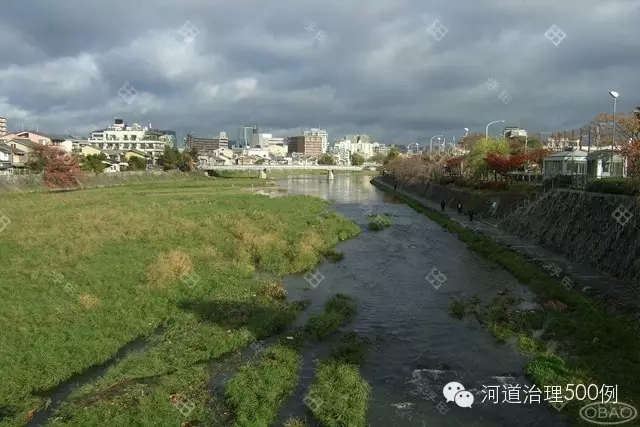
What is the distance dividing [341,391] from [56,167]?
6851 centimetres

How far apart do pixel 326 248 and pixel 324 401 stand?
18581 mm

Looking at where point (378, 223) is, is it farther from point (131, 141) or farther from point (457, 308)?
point (131, 141)

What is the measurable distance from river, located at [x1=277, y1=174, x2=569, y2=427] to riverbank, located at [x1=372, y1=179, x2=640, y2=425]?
1.57 ft

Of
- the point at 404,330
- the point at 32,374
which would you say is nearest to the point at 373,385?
the point at 404,330

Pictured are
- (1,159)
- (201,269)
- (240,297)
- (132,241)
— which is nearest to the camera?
(240,297)

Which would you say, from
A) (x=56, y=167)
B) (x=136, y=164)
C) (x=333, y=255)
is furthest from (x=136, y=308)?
(x=136, y=164)

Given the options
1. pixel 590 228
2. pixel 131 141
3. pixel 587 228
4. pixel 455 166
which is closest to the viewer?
pixel 590 228

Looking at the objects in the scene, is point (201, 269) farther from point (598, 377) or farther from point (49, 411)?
point (598, 377)

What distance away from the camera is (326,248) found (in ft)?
97.7

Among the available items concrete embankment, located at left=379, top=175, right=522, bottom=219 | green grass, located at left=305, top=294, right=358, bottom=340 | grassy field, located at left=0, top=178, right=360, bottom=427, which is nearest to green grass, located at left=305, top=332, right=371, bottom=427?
grassy field, located at left=0, top=178, right=360, bottom=427

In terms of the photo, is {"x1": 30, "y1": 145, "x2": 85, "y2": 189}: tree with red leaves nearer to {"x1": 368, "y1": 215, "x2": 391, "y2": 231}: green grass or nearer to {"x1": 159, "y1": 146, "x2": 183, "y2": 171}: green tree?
{"x1": 159, "y1": 146, "x2": 183, "y2": 171}: green tree

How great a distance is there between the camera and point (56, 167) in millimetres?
68750

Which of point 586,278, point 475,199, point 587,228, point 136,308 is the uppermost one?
point 587,228

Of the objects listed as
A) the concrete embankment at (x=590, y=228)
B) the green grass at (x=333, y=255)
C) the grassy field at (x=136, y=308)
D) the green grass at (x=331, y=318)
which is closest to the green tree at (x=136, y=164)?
the grassy field at (x=136, y=308)
